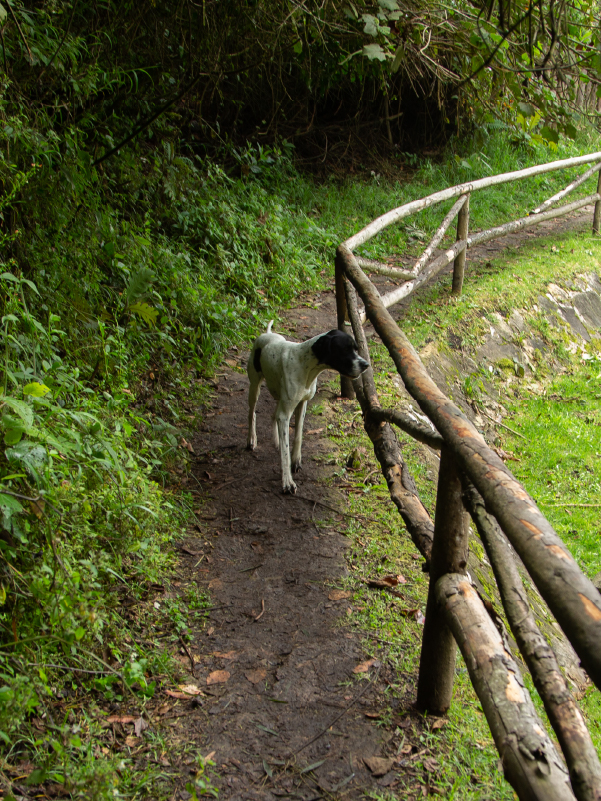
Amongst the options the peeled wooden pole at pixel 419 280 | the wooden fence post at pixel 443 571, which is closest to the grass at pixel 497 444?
the wooden fence post at pixel 443 571

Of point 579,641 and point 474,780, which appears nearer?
point 579,641

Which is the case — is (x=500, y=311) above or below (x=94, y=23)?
below

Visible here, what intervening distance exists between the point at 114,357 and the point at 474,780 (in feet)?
11.7

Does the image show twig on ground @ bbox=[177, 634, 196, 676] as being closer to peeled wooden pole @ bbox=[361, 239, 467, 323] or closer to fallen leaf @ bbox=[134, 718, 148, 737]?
fallen leaf @ bbox=[134, 718, 148, 737]

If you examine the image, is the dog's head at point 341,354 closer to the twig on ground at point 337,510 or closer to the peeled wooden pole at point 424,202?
the twig on ground at point 337,510

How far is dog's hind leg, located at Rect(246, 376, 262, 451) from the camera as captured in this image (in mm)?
4754

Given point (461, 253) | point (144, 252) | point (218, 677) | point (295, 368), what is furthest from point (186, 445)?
point (461, 253)

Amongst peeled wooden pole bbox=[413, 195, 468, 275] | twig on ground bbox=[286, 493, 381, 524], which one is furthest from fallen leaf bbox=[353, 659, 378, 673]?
peeled wooden pole bbox=[413, 195, 468, 275]

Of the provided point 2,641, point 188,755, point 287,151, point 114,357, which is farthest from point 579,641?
point 287,151

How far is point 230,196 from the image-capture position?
8.46 m

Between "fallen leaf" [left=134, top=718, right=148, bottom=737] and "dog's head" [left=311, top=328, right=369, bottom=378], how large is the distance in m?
2.38

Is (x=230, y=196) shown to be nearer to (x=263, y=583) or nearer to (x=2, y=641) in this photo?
(x=263, y=583)

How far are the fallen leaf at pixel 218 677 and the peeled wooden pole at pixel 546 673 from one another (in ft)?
4.87

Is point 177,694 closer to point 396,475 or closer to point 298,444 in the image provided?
point 396,475
